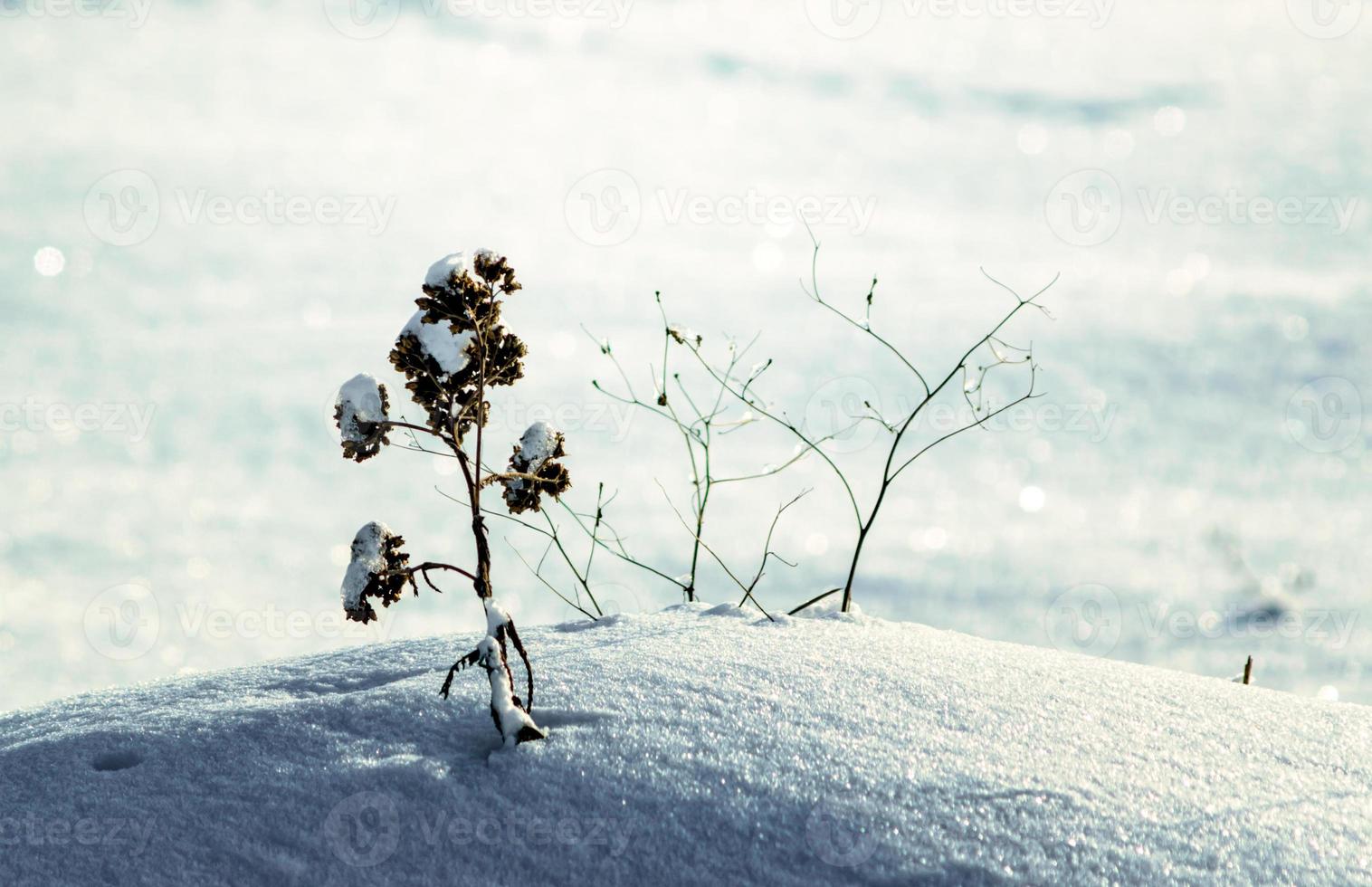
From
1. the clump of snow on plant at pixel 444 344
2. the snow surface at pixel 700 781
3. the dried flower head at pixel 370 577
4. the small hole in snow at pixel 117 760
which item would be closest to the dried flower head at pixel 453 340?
the clump of snow on plant at pixel 444 344

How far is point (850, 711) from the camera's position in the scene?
2465 millimetres

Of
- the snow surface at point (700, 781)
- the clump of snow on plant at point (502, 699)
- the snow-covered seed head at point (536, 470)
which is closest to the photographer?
the snow surface at point (700, 781)

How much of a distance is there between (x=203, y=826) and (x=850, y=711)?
135 centimetres

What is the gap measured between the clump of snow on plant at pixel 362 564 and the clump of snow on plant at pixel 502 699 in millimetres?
286

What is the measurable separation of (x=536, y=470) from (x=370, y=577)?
20.5 inches

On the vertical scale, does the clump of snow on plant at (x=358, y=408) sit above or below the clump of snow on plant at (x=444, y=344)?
below

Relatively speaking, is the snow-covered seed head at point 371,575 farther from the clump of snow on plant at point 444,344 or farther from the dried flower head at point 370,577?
the clump of snow on plant at point 444,344

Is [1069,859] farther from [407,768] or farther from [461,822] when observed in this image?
[407,768]

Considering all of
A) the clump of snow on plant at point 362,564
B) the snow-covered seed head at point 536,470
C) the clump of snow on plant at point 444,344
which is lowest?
the clump of snow on plant at point 362,564

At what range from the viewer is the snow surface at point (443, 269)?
8.07ft

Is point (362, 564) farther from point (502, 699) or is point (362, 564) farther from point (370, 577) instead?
point (502, 699)

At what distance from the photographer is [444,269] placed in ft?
8.12

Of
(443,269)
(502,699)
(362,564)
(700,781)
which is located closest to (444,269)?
(443,269)

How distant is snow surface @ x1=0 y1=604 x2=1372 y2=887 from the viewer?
1990 millimetres
